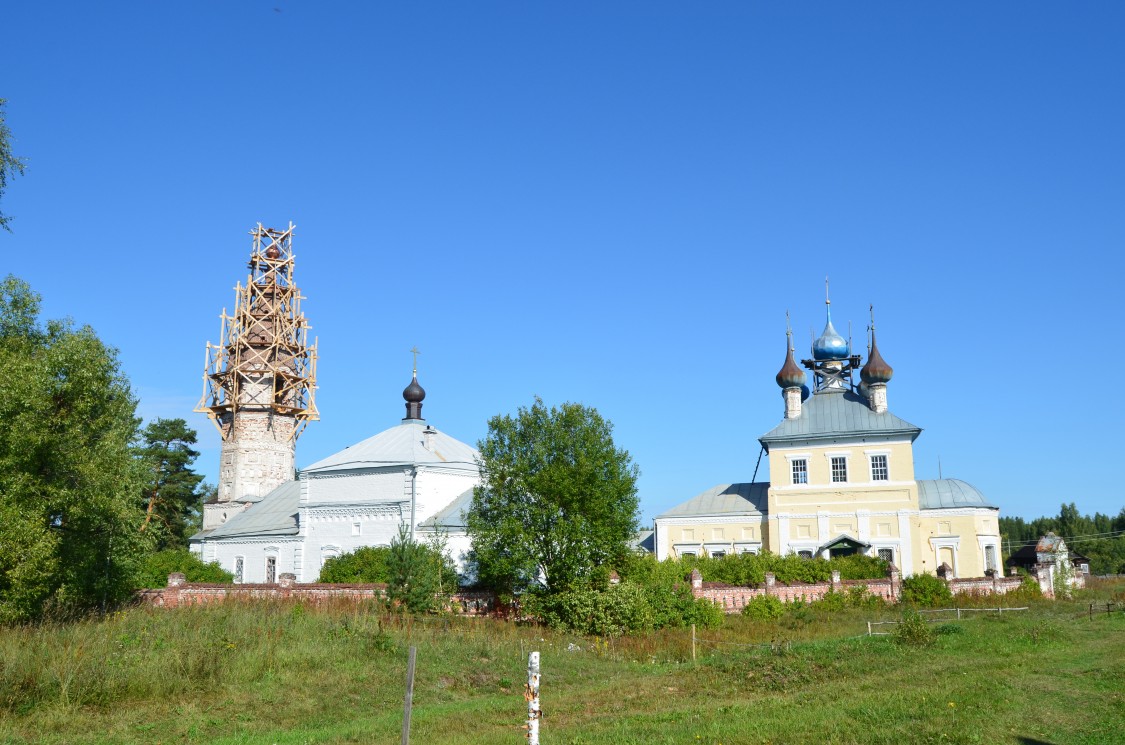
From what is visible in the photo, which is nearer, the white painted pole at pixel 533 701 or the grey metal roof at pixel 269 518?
the white painted pole at pixel 533 701

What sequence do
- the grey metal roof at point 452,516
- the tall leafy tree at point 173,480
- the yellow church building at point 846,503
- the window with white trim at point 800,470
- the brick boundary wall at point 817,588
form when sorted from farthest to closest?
the tall leafy tree at point 173,480, the window with white trim at point 800,470, the yellow church building at point 846,503, the grey metal roof at point 452,516, the brick boundary wall at point 817,588

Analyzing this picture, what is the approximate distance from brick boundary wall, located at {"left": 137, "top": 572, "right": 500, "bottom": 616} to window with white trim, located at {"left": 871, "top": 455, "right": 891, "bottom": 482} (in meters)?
21.4

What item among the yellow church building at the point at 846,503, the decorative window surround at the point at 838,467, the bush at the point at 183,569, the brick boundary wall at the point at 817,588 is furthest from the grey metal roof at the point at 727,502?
the bush at the point at 183,569

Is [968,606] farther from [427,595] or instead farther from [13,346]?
[13,346]

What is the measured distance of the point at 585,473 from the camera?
26281 mm

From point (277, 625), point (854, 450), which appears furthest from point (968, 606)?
point (277, 625)

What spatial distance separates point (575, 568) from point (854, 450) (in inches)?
799

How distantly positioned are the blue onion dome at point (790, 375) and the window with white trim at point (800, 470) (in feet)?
13.5

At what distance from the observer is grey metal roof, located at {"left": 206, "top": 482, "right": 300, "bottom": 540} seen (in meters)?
40.1

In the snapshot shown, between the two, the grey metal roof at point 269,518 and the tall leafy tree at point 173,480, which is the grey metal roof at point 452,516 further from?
the tall leafy tree at point 173,480

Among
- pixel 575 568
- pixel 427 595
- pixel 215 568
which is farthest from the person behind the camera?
pixel 215 568

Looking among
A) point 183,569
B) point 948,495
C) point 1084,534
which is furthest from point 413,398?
point 1084,534

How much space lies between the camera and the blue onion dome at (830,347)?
160ft

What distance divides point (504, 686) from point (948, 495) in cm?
3020
